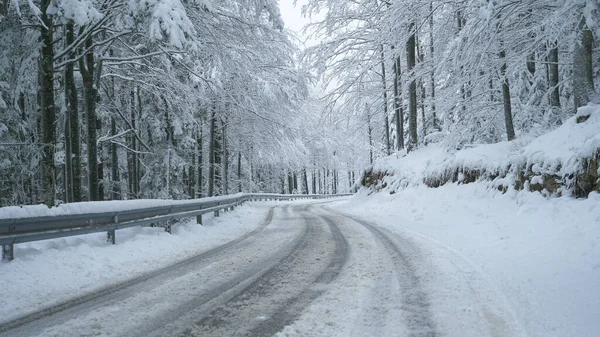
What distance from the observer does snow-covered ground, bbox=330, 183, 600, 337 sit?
157 inches

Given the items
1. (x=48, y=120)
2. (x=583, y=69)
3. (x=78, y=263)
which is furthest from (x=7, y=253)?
(x=583, y=69)

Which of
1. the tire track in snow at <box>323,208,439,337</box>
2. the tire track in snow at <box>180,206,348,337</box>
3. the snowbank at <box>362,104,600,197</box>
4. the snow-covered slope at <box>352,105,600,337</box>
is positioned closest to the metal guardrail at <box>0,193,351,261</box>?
the tire track in snow at <box>180,206,348,337</box>

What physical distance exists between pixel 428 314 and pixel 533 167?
6.87 meters

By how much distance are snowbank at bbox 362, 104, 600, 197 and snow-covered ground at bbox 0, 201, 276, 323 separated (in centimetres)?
778

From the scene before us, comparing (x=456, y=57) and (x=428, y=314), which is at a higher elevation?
(x=456, y=57)

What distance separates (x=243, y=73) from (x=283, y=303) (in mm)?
10414

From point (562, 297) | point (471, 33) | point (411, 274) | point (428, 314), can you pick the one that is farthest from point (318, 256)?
point (471, 33)

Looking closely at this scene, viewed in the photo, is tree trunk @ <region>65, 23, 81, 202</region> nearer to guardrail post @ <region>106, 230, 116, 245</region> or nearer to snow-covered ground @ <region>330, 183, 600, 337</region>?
guardrail post @ <region>106, 230, 116, 245</region>

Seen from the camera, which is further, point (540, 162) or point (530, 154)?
point (530, 154)

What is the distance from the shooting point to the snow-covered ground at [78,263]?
4676 mm

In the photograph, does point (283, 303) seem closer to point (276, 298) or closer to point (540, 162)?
point (276, 298)

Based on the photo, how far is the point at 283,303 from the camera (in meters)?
4.26

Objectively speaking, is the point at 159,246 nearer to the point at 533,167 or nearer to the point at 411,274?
the point at 411,274

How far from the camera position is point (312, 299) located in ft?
14.4
